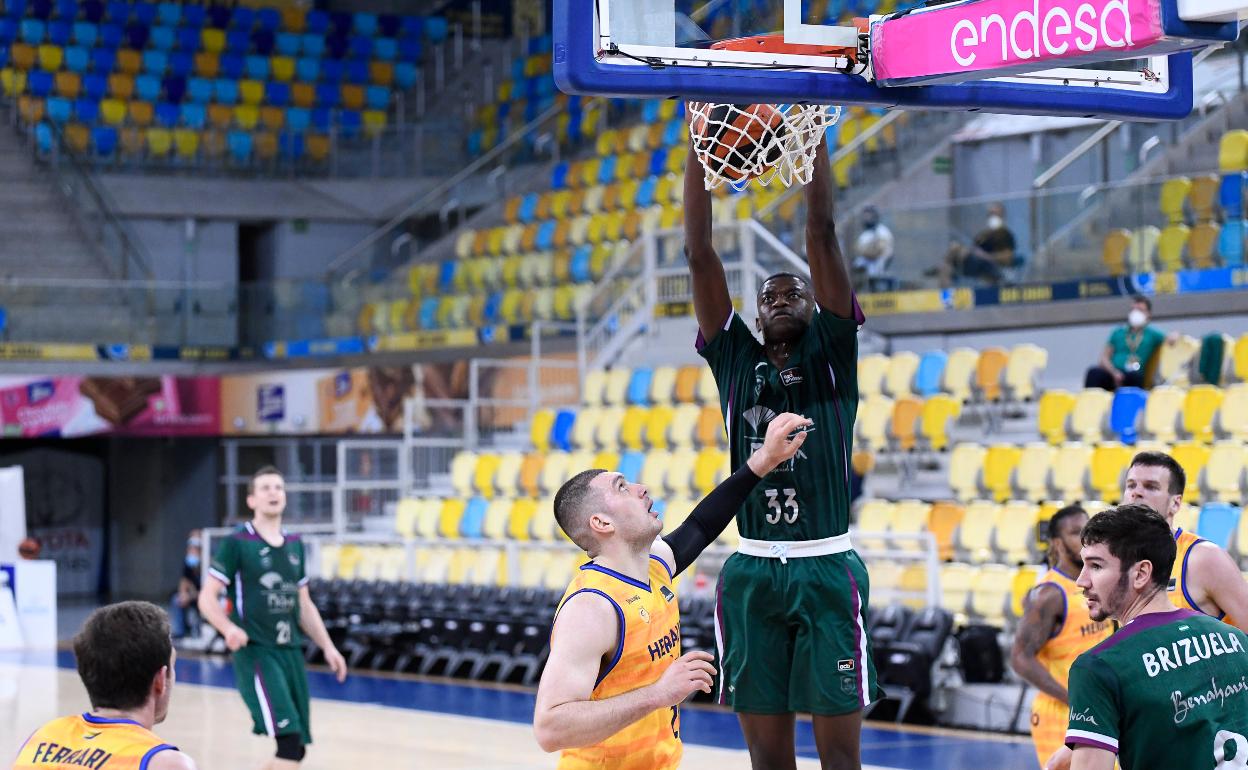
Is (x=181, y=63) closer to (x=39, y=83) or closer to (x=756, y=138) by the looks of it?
(x=39, y=83)

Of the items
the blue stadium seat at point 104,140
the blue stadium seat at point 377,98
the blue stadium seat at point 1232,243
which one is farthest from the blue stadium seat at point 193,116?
the blue stadium seat at point 1232,243

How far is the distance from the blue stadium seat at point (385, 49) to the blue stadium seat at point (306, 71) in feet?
3.87

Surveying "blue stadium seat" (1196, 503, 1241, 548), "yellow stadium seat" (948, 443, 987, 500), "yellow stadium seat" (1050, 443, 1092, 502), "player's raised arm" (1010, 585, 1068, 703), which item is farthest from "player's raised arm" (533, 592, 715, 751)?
"yellow stadium seat" (948, 443, 987, 500)

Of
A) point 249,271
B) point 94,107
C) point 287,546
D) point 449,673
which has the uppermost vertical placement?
point 94,107

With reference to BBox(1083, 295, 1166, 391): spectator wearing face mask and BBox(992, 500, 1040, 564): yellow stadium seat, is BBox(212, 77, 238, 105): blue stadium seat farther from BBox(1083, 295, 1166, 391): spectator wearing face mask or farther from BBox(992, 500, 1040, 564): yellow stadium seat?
BBox(992, 500, 1040, 564): yellow stadium seat

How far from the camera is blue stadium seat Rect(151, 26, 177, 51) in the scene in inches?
1150

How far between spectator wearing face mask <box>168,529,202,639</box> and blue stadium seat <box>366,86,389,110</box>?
11572 mm

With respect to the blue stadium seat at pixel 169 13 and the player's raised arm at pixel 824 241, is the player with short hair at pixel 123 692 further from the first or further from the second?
the blue stadium seat at pixel 169 13

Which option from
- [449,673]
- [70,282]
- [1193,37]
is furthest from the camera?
[70,282]

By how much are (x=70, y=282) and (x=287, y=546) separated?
591 inches

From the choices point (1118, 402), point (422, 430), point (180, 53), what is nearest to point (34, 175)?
point (180, 53)

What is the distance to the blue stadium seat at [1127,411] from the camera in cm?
1380

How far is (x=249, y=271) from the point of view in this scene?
29.4 m

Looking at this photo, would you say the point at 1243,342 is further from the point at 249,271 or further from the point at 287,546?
the point at 249,271
